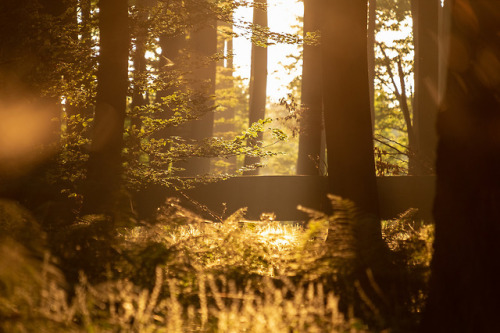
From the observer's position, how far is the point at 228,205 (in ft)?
43.8

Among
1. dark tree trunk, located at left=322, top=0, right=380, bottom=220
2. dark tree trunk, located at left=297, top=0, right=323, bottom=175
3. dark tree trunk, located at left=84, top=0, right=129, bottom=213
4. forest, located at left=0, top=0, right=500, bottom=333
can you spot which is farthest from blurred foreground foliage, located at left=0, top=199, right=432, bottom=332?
dark tree trunk, located at left=297, top=0, right=323, bottom=175

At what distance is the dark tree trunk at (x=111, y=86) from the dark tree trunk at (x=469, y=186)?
18.3ft

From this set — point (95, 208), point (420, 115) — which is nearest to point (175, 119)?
point (95, 208)

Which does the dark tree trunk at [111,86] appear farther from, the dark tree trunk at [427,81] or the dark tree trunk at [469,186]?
the dark tree trunk at [427,81]

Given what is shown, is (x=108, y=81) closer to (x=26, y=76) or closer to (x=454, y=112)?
(x=26, y=76)

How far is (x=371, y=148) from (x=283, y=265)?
2.58 m

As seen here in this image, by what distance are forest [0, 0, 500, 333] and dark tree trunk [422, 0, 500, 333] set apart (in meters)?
0.01

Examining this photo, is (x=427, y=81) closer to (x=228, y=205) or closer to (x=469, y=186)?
(x=228, y=205)

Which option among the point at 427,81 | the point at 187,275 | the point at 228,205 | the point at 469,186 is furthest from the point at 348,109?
the point at 427,81

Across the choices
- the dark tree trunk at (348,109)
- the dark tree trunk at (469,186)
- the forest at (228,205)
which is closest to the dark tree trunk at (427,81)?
the forest at (228,205)

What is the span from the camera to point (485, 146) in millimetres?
5008

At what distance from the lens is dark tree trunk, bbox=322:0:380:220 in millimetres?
8672

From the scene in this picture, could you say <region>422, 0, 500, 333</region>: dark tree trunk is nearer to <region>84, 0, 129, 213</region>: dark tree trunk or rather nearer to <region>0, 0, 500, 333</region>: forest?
<region>0, 0, 500, 333</region>: forest

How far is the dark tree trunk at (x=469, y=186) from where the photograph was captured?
488 cm
